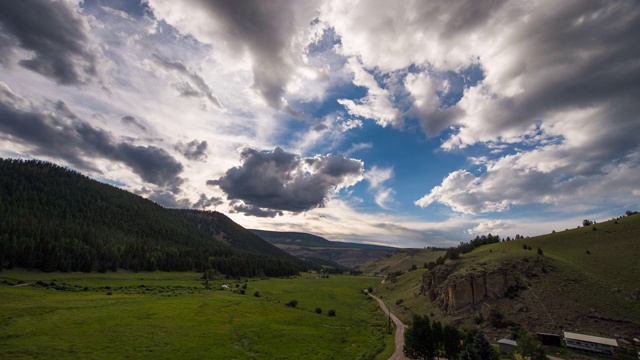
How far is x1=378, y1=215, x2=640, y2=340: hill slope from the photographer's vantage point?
2953 inches

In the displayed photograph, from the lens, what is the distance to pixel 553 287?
8650 centimetres

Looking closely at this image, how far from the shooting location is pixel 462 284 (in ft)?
327

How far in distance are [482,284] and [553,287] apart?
18442 millimetres

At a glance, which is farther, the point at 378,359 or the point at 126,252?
the point at 126,252

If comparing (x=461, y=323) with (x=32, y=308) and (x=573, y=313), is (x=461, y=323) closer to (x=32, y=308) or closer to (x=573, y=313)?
(x=573, y=313)

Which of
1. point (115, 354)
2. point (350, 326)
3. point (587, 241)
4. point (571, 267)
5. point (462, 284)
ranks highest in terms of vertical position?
point (587, 241)

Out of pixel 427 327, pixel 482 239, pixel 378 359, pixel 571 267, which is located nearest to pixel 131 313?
pixel 378 359

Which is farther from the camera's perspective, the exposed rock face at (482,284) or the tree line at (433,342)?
the exposed rock face at (482,284)

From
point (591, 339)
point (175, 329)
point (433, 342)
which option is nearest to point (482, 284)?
point (591, 339)

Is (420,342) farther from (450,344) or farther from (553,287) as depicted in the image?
(553,287)

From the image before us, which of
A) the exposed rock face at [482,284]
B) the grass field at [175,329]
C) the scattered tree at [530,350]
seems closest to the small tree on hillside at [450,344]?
the scattered tree at [530,350]

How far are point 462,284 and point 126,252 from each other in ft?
650

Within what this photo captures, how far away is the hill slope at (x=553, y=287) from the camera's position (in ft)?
246

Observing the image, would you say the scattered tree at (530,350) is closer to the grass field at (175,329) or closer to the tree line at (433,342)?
the tree line at (433,342)
